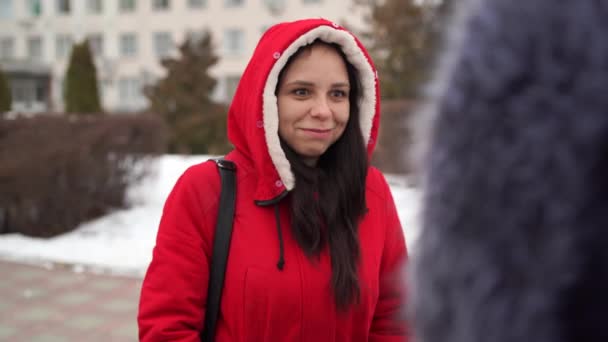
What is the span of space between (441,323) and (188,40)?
70.7ft

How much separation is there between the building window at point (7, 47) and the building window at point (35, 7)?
3073 mm

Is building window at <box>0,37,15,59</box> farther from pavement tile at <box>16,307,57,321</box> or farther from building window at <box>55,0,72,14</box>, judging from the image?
pavement tile at <box>16,307,57,321</box>

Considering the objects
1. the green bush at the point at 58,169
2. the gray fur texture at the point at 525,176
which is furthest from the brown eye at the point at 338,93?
the green bush at the point at 58,169

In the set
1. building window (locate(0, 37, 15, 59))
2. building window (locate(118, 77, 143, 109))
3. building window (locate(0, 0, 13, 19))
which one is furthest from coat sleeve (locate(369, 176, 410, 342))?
building window (locate(0, 37, 15, 59))

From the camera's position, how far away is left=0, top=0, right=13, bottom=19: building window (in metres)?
47.3

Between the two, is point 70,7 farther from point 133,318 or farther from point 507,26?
point 507,26

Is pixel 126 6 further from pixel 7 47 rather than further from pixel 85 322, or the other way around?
pixel 85 322

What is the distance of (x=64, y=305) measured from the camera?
560 cm

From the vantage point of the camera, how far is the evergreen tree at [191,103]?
62.2ft

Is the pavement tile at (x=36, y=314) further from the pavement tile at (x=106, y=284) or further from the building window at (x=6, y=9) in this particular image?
the building window at (x=6, y=9)

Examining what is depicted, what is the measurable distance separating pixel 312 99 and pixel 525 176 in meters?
1.31

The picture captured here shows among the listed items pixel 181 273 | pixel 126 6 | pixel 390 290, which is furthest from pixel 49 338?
pixel 126 6

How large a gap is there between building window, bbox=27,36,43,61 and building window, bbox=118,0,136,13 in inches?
320

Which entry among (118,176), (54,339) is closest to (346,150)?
(54,339)
